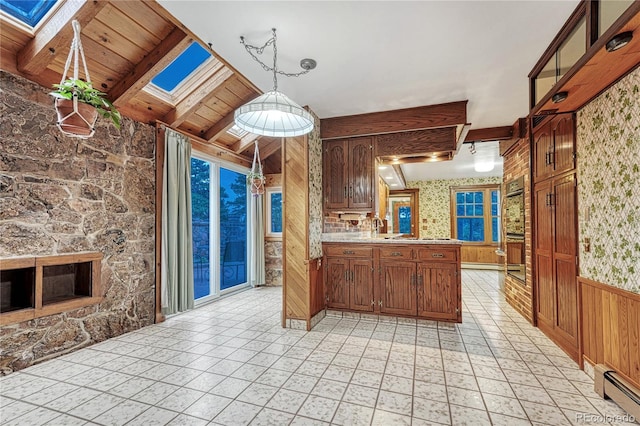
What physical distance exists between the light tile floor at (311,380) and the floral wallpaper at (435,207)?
5.33 metres

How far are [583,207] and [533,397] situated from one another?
1.59 m

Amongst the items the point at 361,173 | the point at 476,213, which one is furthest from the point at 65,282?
the point at 476,213

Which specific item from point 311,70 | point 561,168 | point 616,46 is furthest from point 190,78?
point 561,168

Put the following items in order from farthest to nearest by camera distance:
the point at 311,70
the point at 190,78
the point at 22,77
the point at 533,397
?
1. the point at 190,78
2. the point at 311,70
3. the point at 22,77
4. the point at 533,397

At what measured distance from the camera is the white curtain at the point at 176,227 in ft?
12.1

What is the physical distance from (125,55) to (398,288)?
3.86 meters

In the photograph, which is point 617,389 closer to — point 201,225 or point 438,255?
point 438,255

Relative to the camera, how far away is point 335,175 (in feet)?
13.4

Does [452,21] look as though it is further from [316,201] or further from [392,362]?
[392,362]

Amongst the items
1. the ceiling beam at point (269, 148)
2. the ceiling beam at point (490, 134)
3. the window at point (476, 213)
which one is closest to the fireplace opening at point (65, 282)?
the ceiling beam at point (269, 148)

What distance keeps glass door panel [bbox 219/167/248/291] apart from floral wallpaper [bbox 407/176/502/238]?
5409mm

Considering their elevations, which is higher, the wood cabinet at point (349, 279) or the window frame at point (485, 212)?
the window frame at point (485, 212)

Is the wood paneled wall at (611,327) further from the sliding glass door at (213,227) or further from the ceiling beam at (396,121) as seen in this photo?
the sliding glass door at (213,227)

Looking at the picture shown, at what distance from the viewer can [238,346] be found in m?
2.97
